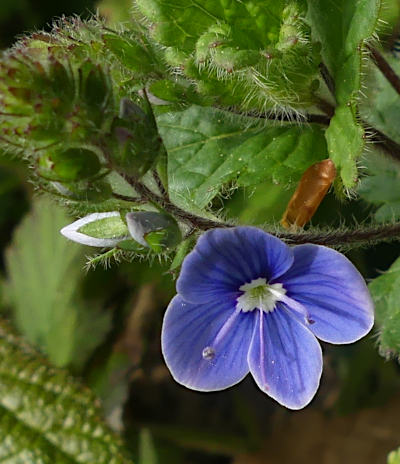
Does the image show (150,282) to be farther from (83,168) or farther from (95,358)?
(83,168)

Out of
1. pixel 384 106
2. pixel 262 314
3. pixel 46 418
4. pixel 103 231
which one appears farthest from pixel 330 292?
pixel 46 418

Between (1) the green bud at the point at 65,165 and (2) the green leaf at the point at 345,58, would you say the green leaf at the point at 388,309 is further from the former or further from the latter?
(1) the green bud at the point at 65,165

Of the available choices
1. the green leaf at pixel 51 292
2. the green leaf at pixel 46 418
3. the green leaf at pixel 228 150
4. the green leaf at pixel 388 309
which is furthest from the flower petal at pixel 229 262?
the green leaf at pixel 51 292

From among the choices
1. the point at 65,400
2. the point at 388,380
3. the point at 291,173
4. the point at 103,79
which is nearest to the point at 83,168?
the point at 103,79

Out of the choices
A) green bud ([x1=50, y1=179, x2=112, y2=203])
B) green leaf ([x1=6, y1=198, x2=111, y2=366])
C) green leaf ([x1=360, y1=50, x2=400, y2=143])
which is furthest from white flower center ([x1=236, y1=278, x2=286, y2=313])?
green leaf ([x1=6, y1=198, x2=111, y2=366])

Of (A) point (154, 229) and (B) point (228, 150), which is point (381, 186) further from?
(A) point (154, 229)

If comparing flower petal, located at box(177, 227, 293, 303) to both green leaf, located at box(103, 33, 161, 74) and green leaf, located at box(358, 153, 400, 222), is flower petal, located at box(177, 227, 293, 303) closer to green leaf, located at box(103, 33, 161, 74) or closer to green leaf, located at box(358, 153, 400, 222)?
green leaf, located at box(103, 33, 161, 74)

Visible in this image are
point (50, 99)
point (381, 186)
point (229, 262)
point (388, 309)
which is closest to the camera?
point (50, 99)
